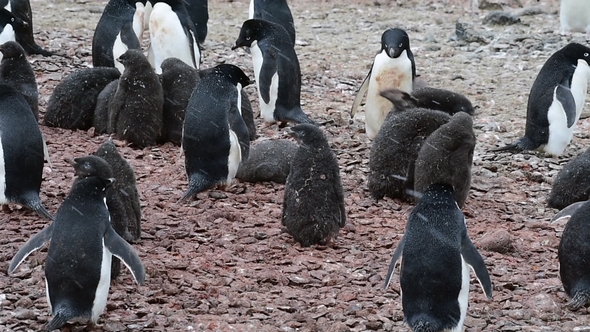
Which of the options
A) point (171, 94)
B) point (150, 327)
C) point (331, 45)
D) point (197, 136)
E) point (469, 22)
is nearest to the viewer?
point (150, 327)

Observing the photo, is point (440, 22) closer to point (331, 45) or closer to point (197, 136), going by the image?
point (331, 45)

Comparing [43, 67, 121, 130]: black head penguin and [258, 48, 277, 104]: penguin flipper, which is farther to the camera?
[258, 48, 277, 104]: penguin flipper

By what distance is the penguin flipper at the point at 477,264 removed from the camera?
4426 mm

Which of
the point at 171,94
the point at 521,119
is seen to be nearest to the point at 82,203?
the point at 171,94

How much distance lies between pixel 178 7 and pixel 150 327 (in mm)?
6329

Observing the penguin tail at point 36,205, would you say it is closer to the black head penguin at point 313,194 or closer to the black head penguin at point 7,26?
the black head penguin at point 313,194

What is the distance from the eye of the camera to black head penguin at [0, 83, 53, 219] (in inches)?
240

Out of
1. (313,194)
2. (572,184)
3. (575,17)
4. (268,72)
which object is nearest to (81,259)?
(313,194)

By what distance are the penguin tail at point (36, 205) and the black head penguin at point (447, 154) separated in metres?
2.44

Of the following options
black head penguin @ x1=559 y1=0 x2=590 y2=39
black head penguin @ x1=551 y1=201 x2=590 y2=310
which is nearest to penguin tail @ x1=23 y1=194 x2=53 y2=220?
black head penguin @ x1=551 y1=201 x2=590 y2=310

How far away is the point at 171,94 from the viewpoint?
7.86 meters

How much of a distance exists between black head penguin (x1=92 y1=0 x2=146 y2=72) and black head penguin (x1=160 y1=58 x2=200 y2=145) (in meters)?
2.10

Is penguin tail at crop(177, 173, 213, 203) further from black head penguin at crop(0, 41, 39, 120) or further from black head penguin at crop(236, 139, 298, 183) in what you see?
black head penguin at crop(0, 41, 39, 120)

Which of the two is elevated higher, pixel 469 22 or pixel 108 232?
pixel 108 232
